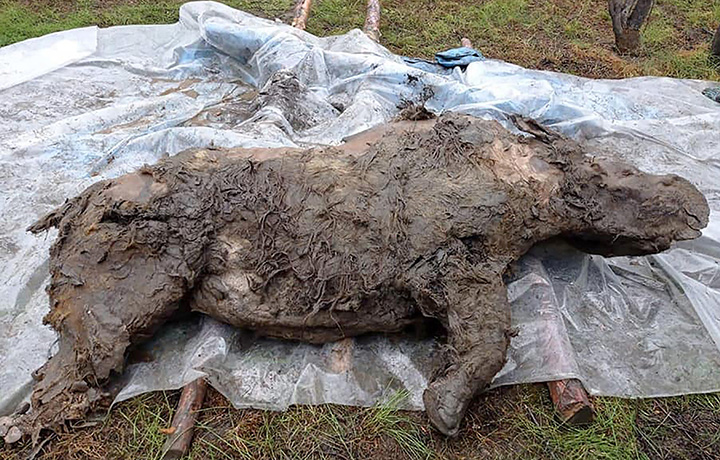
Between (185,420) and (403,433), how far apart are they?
1.01 metres

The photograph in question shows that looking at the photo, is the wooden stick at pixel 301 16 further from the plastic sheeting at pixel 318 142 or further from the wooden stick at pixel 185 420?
the wooden stick at pixel 185 420

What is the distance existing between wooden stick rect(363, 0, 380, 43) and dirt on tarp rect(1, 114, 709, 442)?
3602mm

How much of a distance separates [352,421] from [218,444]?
2.06ft

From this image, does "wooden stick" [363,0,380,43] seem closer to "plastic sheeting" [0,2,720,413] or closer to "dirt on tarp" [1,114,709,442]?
"plastic sheeting" [0,2,720,413]

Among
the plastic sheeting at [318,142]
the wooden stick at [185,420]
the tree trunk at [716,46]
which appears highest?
the tree trunk at [716,46]

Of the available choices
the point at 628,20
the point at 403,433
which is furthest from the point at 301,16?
the point at 403,433

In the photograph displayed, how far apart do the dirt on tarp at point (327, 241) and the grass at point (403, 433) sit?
182 millimetres

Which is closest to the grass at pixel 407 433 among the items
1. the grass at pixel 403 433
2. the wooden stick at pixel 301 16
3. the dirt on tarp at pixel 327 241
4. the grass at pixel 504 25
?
the grass at pixel 403 433

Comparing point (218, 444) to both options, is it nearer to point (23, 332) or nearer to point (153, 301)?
point (153, 301)

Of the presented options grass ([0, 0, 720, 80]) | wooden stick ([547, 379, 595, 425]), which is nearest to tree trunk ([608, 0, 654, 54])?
grass ([0, 0, 720, 80])

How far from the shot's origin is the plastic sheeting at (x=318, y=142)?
3.00 meters

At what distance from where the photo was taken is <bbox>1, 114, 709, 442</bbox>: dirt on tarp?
2.81 meters

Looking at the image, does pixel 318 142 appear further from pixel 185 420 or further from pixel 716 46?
pixel 716 46

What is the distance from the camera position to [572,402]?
274 centimetres
